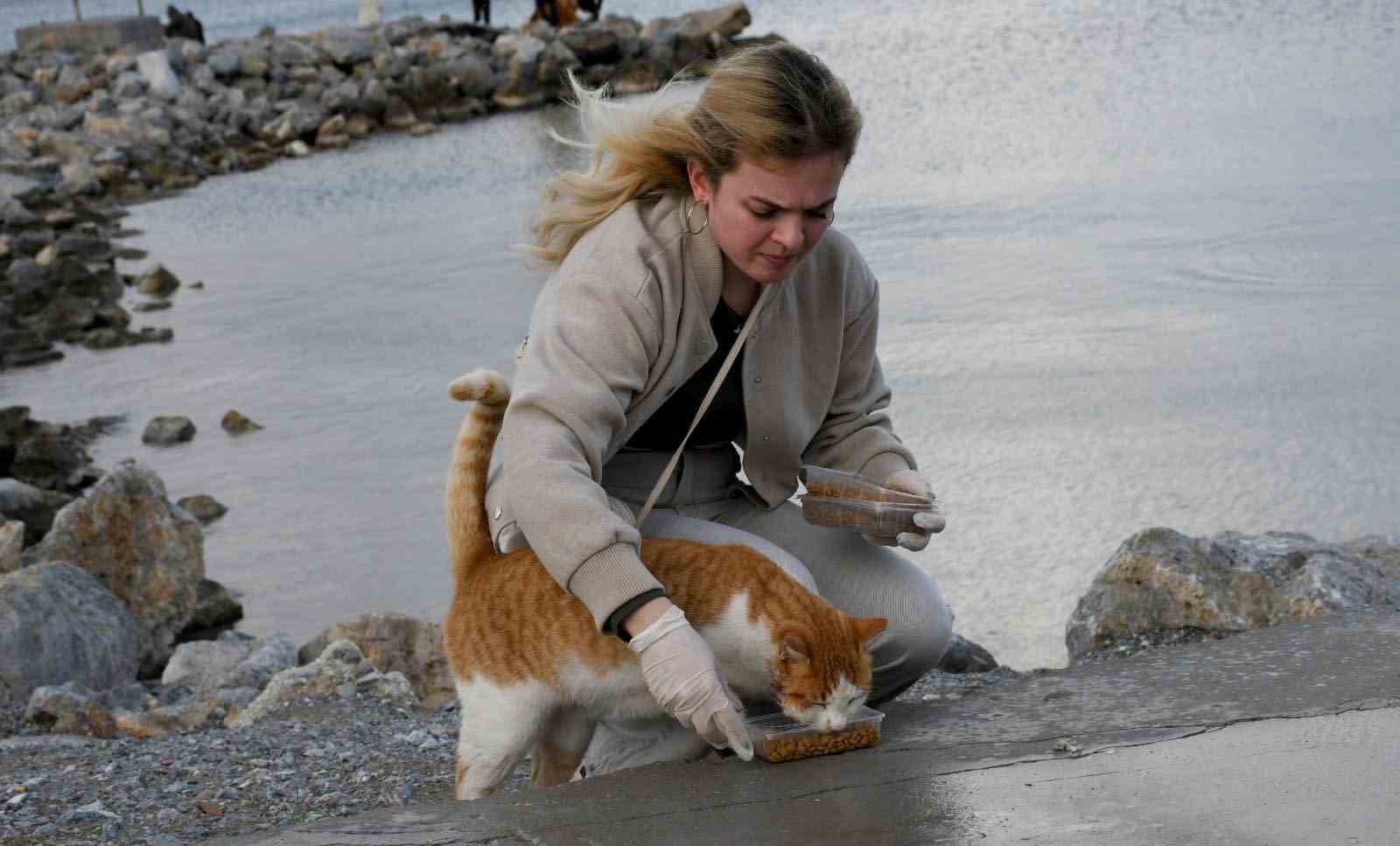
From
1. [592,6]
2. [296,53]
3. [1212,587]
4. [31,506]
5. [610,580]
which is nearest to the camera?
[610,580]

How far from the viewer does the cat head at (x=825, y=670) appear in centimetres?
247

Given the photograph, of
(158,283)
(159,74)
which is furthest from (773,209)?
(159,74)

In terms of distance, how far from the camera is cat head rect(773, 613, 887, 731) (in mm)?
2469

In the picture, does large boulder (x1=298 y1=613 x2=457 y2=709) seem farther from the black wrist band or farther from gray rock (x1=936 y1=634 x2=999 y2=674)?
the black wrist band

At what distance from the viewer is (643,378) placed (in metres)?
2.67

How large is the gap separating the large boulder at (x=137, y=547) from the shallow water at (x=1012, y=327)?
0.97 feet

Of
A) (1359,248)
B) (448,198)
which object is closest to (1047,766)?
(1359,248)

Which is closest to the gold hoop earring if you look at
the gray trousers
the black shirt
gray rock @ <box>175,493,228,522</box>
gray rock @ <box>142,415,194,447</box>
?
the black shirt

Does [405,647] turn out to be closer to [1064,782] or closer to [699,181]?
[699,181]

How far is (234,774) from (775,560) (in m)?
1.38

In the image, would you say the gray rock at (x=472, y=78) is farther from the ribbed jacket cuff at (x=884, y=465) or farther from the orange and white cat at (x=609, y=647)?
the orange and white cat at (x=609, y=647)

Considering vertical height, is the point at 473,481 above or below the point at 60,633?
above

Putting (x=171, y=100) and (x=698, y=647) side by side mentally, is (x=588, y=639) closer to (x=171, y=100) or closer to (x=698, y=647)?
(x=698, y=647)

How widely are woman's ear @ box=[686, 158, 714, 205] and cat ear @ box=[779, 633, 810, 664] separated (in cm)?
83
